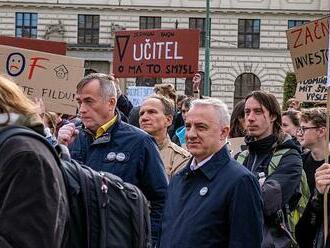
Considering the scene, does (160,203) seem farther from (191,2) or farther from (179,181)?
(191,2)

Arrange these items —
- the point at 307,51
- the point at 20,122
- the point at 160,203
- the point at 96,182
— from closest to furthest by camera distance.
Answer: the point at 20,122, the point at 96,182, the point at 160,203, the point at 307,51

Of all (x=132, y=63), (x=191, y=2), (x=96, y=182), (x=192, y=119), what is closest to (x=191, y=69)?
(x=132, y=63)

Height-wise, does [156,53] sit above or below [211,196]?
above

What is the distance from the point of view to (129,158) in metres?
4.33

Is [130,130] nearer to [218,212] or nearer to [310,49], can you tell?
[218,212]

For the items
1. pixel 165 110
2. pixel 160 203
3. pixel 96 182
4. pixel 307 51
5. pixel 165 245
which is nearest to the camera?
pixel 96 182

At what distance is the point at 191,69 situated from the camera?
353 inches

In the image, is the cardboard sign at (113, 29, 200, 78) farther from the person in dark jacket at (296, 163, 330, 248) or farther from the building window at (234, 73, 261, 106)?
the building window at (234, 73, 261, 106)

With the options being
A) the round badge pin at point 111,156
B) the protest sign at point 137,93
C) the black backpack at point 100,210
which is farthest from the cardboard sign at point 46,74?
the protest sign at point 137,93

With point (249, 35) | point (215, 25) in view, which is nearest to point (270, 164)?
point (215, 25)

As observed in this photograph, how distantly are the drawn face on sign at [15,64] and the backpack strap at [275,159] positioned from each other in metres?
2.15

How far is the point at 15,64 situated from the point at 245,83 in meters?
41.6

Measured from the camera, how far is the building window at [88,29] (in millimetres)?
45875

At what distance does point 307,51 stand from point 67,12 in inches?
1612
